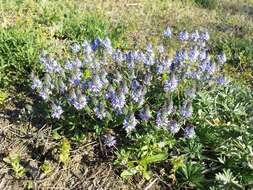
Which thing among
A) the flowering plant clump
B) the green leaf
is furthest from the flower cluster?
the green leaf

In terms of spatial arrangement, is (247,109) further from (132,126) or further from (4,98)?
(4,98)

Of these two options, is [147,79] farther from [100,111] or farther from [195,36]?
[195,36]

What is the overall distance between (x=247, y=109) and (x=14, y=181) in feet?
8.36

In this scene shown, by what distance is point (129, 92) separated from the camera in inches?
176

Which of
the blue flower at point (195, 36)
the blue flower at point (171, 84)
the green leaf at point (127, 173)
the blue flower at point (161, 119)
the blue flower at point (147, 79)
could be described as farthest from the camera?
the blue flower at point (195, 36)

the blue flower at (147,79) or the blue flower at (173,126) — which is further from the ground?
the blue flower at (147,79)

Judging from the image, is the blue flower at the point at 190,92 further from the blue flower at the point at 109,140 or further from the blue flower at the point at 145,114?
the blue flower at the point at 109,140

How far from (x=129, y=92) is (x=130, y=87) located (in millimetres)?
103

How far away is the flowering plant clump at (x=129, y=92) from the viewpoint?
13.1ft

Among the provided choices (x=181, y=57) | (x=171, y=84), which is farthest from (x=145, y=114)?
(x=181, y=57)

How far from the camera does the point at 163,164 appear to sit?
13.5 feet

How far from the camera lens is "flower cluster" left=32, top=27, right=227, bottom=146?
3.97 metres

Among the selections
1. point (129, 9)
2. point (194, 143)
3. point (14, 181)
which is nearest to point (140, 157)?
point (194, 143)

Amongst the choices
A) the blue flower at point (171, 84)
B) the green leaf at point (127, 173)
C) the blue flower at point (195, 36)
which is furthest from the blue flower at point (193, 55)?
the green leaf at point (127, 173)
